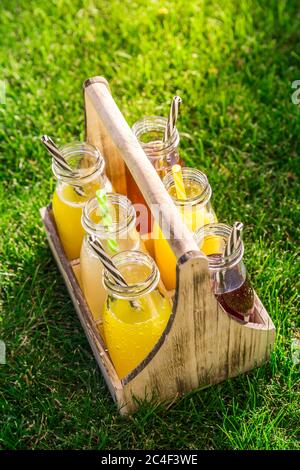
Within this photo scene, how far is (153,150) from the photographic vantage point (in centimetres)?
163

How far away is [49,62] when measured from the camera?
2.54 meters

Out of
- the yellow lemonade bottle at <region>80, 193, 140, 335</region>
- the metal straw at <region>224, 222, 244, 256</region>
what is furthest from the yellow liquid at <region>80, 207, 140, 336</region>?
the metal straw at <region>224, 222, 244, 256</region>

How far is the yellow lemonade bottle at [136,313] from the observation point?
1485 millimetres

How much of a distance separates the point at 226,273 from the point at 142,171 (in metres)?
0.26

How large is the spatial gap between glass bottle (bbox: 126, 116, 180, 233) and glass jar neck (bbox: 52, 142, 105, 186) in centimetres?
10

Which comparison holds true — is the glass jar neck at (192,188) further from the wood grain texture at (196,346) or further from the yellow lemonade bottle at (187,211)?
the wood grain texture at (196,346)

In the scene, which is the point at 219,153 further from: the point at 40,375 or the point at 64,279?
the point at 40,375

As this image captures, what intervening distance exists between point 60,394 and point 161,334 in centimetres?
35

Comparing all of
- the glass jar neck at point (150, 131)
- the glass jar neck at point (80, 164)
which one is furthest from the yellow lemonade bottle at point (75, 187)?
the glass jar neck at point (150, 131)

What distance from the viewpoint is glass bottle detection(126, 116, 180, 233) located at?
5.32 ft

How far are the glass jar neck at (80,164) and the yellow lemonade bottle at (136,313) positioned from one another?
0.72ft

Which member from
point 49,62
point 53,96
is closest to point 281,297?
point 53,96

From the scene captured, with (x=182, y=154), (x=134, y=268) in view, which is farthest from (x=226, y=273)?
(x=182, y=154)

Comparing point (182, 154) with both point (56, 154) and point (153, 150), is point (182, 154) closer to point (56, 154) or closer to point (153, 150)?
point (153, 150)
